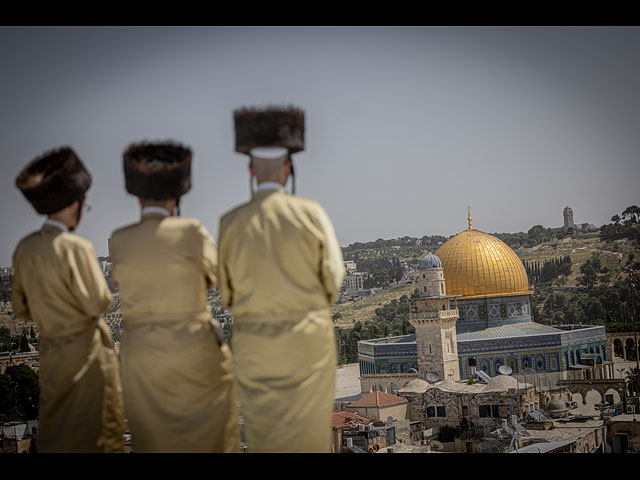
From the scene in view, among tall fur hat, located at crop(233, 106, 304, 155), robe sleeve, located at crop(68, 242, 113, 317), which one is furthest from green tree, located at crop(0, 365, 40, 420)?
tall fur hat, located at crop(233, 106, 304, 155)

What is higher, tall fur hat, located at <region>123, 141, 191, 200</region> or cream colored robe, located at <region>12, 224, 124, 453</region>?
tall fur hat, located at <region>123, 141, 191, 200</region>

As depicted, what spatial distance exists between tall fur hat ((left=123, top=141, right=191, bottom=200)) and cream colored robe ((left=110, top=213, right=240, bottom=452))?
0.72 feet

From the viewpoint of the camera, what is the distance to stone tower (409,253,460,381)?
26250mm

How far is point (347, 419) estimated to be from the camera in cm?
1956

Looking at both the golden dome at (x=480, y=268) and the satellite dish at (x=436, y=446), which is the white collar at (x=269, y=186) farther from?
the golden dome at (x=480, y=268)

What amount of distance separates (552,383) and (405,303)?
83.1ft

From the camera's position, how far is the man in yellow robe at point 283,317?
354 cm

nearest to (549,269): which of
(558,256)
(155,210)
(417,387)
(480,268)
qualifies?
(558,256)

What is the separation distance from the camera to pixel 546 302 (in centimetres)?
4369

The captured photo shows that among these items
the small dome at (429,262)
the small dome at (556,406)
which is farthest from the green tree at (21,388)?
the small dome at (429,262)

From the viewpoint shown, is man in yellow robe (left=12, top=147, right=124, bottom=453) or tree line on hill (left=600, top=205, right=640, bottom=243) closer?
man in yellow robe (left=12, top=147, right=124, bottom=453)

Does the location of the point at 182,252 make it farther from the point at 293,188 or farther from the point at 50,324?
the point at 50,324

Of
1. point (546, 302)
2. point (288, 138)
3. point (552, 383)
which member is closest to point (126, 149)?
point (288, 138)

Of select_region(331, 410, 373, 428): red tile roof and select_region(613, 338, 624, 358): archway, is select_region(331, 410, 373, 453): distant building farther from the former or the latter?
select_region(613, 338, 624, 358): archway
